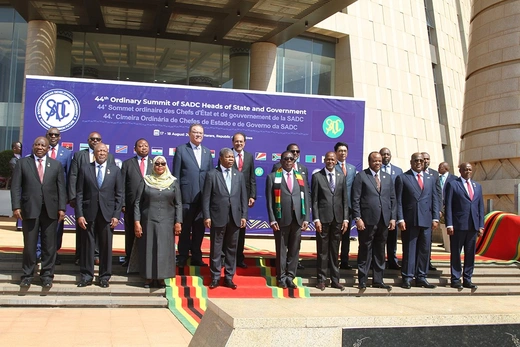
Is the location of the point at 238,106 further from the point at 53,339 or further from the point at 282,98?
the point at 53,339

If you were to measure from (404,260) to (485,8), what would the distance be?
792 centimetres

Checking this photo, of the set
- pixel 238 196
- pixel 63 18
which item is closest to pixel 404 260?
pixel 238 196

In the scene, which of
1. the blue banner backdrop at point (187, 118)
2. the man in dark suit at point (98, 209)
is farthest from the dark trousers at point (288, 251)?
the blue banner backdrop at point (187, 118)

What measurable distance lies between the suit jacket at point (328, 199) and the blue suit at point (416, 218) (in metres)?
0.97

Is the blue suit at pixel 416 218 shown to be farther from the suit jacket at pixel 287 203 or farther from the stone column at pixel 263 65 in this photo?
the stone column at pixel 263 65

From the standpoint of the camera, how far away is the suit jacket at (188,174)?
8.20 meters

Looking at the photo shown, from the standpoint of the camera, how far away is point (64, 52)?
19.5 metres

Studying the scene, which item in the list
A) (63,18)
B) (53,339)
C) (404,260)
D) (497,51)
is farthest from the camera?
(63,18)

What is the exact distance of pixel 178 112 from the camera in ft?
40.3

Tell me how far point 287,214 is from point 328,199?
676 mm

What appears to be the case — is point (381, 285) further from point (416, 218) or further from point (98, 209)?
point (98, 209)

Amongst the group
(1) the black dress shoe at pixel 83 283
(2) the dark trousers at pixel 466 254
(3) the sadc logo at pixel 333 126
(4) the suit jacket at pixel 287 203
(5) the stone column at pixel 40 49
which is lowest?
(1) the black dress shoe at pixel 83 283

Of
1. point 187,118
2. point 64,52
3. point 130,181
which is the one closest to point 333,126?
point 187,118

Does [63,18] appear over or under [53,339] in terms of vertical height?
over
